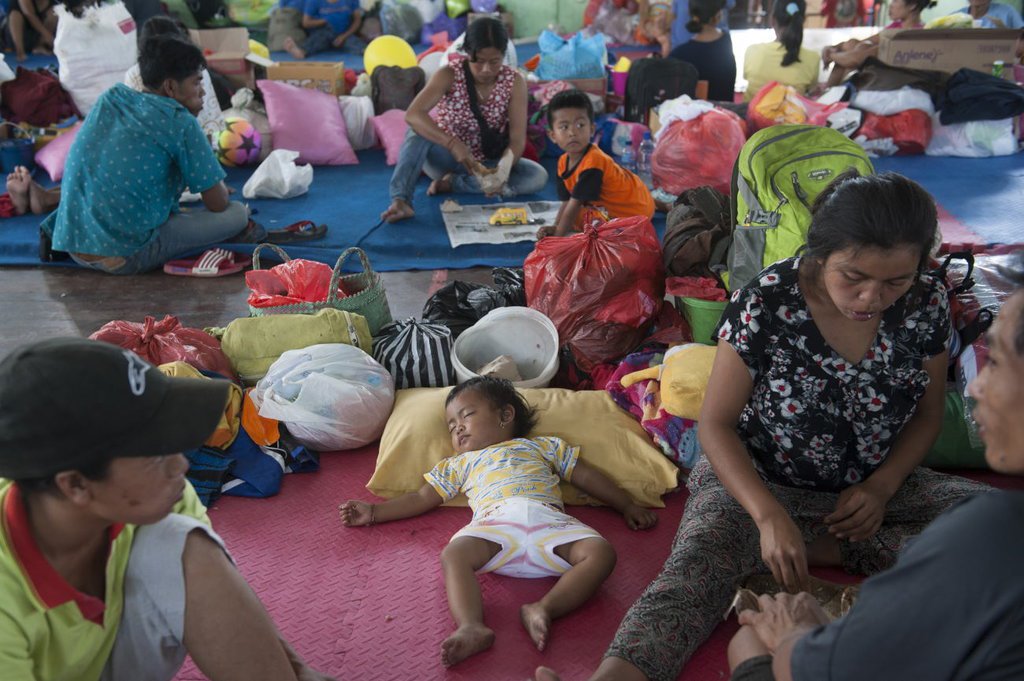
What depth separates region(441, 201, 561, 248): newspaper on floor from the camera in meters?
4.33

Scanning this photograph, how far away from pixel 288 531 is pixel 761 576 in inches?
48.9

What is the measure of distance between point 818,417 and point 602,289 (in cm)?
122

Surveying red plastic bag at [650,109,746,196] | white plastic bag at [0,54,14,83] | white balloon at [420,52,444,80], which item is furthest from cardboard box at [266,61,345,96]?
red plastic bag at [650,109,746,196]

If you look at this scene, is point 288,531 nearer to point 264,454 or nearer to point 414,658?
point 264,454

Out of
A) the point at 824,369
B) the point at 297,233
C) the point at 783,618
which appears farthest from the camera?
the point at 297,233

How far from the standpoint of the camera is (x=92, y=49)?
5.64 metres

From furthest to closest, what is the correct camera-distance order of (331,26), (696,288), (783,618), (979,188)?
(331,26)
(979,188)
(696,288)
(783,618)

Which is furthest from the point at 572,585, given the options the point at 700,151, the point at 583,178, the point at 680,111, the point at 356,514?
the point at 680,111

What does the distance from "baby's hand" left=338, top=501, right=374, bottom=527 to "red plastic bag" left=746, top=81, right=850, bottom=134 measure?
13.3 ft

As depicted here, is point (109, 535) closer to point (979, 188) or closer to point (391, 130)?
point (391, 130)

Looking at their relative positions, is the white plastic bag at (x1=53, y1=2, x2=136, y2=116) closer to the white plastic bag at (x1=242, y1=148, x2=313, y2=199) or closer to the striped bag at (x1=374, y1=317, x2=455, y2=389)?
the white plastic bag at (x1=242, y1=148, x2=313, y2=199)

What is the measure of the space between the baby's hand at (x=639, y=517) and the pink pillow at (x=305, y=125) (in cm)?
384

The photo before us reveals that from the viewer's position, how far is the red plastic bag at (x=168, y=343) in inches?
109

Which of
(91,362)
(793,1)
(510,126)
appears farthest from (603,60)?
(91,362)
